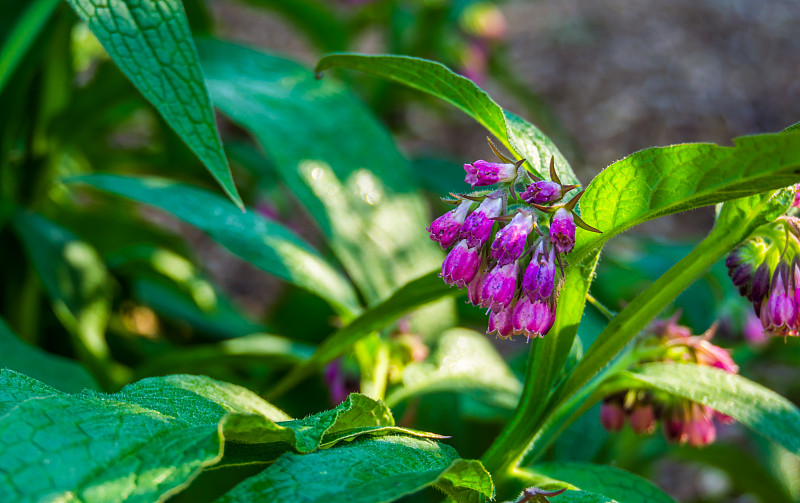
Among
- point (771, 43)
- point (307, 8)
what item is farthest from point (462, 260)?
point (771, 43)

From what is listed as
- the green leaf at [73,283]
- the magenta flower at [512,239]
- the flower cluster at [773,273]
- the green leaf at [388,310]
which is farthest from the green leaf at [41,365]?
the flower cluster at [773,273]

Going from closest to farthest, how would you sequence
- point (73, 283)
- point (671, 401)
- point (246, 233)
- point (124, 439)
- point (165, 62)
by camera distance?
point (124, 439), point (165, 62), point (671, 401), point (246, 233), point (73, 283)

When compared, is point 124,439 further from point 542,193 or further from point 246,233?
point 246,233

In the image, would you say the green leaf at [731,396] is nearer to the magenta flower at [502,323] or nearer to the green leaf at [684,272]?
the green leaf at [684,272]

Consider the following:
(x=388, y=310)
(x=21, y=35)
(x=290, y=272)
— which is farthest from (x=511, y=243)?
(x=21, y=35)

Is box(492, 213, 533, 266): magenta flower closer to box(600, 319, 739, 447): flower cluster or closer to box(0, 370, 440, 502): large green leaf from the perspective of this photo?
box(0, 370, 440, 502): large green leaf

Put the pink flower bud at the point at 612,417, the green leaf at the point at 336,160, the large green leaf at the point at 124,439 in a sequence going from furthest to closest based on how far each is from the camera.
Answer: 1. the green leaf at the point at 336,160
2. the pink flower bud at the point at 612,417
3. the large green leaf at the point at 124,439

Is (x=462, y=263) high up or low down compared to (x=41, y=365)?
up
